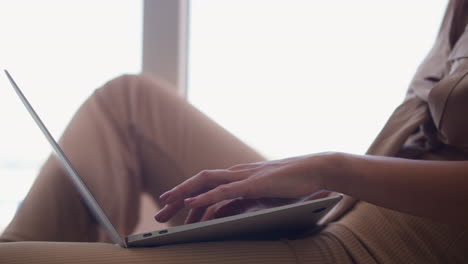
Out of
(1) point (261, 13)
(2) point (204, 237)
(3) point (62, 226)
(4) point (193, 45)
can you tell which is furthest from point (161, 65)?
(2) point (204, 237)

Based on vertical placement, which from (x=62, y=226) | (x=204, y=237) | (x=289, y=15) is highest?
(x=289, y=15)

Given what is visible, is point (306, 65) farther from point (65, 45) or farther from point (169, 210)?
point (169, 210)

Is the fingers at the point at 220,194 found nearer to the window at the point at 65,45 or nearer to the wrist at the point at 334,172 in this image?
the wrist at the point at 334,172

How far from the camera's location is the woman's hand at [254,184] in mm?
420

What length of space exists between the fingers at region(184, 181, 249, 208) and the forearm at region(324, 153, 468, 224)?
0.30 feet

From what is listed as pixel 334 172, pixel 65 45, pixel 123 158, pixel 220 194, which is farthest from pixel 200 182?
pixel 65 45

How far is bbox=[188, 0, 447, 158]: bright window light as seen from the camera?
1.11 meters

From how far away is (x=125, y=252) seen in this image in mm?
374

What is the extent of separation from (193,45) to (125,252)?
1.02 m

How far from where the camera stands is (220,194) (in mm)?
417

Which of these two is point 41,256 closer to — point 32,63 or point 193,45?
point 32,63

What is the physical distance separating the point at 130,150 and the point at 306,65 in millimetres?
638

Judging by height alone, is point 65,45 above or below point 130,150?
above

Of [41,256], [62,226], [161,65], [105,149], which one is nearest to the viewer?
[41,256]
